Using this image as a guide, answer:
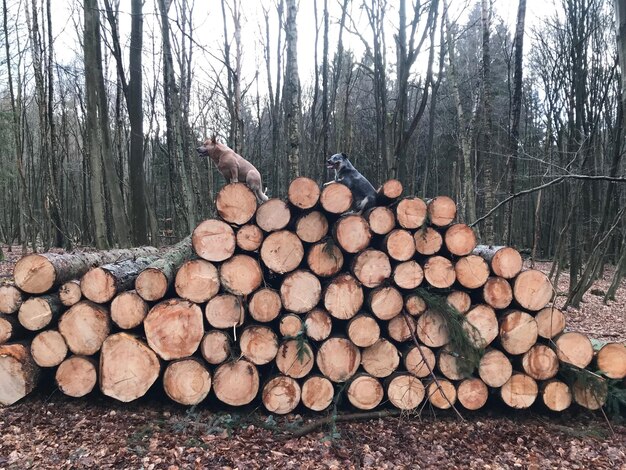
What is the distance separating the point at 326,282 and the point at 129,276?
6.08ft

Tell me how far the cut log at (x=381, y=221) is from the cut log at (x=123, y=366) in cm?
226

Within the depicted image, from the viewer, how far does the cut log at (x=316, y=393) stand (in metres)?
3.49

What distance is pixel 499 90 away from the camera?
2122 centimetres

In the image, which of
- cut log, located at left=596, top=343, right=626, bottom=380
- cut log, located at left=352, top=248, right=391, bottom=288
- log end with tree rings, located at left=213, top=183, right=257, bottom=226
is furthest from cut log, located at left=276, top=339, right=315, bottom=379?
cut log, located at left=596, top=343, right=626, bottom=380

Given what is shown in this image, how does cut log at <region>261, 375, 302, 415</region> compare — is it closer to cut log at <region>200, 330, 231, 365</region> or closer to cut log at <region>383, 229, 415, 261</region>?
cut log at <region>200, 330, 231, 365</region>

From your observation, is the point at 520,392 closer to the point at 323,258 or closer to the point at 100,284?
the point at 323,258

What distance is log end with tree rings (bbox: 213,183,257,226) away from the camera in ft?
11.4

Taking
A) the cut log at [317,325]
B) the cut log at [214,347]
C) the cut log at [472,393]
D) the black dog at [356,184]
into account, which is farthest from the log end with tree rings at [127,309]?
the cut log at [472,393]

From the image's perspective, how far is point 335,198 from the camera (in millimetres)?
3619

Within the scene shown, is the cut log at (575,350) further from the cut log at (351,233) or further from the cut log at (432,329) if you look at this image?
the cut log at (351,233)

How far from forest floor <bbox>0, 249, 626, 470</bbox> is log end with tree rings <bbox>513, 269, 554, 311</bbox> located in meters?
1.10

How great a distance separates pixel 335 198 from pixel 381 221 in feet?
1.57

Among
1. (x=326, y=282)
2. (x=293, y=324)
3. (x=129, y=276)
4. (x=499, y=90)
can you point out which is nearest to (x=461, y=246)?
(x=326, y=282)

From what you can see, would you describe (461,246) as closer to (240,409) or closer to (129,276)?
(240,409)
